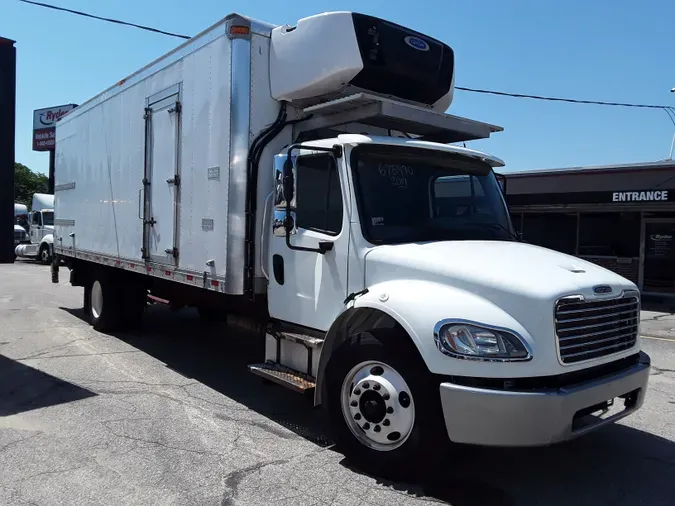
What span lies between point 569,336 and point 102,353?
20.3ft

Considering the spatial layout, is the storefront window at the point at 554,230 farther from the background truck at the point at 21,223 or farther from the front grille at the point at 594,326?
the background truck at the point at 21,223

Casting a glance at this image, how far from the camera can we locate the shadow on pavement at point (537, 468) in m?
3.79

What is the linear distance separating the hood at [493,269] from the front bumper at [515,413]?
58 cm

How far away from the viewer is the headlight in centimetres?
347

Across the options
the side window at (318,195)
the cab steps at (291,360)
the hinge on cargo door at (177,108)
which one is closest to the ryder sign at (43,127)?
the hinge on cargo door at (177,108)

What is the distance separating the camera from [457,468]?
4.18 m

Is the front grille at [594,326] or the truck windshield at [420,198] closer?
the front grille at [594,326]

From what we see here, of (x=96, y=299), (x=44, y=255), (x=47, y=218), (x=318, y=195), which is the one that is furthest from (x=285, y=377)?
(x=44, y=255)

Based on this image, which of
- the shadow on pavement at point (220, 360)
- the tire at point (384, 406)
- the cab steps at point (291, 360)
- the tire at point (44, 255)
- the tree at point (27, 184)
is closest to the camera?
the tire at point (384, 406)

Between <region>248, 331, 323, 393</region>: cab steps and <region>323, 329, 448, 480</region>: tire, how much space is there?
47cm

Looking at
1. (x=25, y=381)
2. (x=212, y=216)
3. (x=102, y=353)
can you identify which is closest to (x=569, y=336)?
(x=212, y=216)

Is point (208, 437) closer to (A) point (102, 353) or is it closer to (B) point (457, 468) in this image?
(B) point (457, 468)

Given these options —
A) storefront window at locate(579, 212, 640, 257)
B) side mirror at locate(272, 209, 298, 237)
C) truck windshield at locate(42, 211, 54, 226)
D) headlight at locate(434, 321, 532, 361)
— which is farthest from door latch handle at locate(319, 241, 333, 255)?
truck windshield at locate(42, 211, 54, 226)

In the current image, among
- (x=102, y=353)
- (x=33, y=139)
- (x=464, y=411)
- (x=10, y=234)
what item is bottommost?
(x=102, y=353)
